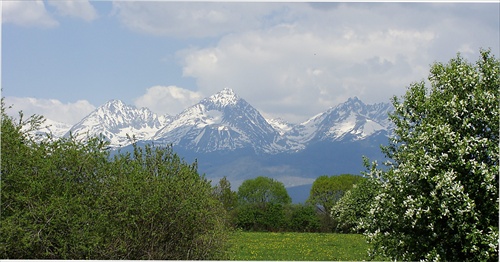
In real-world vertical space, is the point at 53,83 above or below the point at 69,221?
above

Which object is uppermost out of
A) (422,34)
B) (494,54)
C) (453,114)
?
(422,34)

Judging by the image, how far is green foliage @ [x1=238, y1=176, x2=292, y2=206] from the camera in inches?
926

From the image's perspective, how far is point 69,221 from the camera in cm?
385

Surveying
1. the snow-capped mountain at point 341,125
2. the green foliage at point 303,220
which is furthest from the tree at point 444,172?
the snow-capped mountain at point 341,125

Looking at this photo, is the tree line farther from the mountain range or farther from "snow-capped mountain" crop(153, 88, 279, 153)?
"snow-capped mountain" crop(153, 88, 279, 153)

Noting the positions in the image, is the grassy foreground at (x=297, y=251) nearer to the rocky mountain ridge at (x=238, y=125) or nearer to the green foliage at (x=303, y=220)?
the green foliage at (x=303, y=220)

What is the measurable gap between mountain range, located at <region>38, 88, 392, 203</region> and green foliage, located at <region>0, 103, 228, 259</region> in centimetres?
11239

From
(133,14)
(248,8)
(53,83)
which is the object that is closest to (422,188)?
(248,8)

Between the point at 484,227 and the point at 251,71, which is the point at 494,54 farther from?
the point at 251,71

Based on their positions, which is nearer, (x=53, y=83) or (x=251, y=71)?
(x=53, y=83)

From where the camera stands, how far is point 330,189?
22828 millimetres

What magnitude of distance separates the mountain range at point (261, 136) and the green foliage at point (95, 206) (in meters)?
112

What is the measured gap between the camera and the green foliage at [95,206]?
3.83m

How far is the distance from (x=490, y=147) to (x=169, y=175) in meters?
2.16
